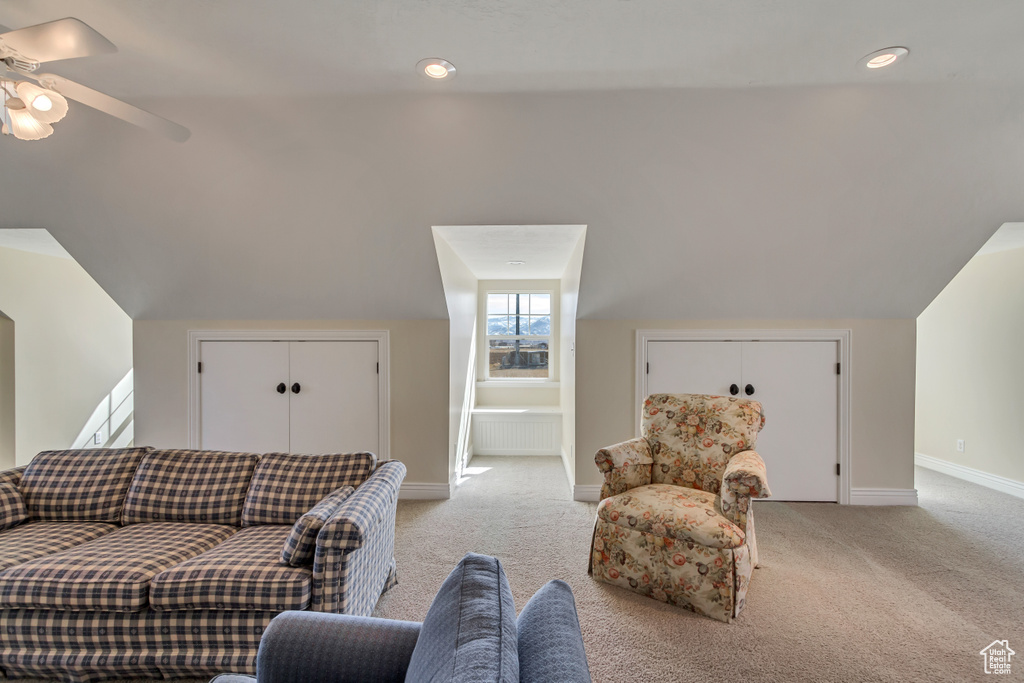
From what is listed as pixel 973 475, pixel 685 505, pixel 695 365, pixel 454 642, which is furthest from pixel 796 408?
pixel 454 642

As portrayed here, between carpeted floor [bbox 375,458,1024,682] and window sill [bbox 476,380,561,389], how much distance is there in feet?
6.11

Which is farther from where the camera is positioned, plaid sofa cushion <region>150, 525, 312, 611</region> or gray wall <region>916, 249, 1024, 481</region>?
gray wall <region>916, 249, 1024, 481</region>

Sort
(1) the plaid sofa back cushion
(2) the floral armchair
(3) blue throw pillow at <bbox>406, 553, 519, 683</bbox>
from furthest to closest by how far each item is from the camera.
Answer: (1) the plaid sofa back cushion < (2) the floral armchair < (3) blue throw pillow at <bbox>406, 553, 519, 683</bbox>

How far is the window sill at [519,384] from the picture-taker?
545 centimetres

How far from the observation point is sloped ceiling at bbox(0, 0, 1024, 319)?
6.10 feet

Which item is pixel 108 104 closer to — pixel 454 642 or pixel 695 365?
pixel 454 642

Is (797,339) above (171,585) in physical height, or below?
→ above

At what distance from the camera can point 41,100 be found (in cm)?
149

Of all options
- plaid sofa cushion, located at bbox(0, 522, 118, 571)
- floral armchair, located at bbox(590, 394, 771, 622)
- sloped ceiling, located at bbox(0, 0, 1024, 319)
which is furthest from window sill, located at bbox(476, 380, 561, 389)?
plaid sofa cushion, located at bbox(0, 522, 118, 571)

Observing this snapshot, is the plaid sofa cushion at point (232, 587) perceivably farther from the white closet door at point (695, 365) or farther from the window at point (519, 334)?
the window at point (519, 334)

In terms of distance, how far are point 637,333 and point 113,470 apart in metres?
3.33

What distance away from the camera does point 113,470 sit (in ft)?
7.45

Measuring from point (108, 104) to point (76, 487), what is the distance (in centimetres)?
176

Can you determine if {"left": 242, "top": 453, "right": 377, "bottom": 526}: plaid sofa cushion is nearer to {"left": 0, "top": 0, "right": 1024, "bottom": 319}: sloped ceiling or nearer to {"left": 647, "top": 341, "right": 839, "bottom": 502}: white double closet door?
{"left": 0, "top": 0, "right": 1024, "bottom": 319}: sloped ceiling
